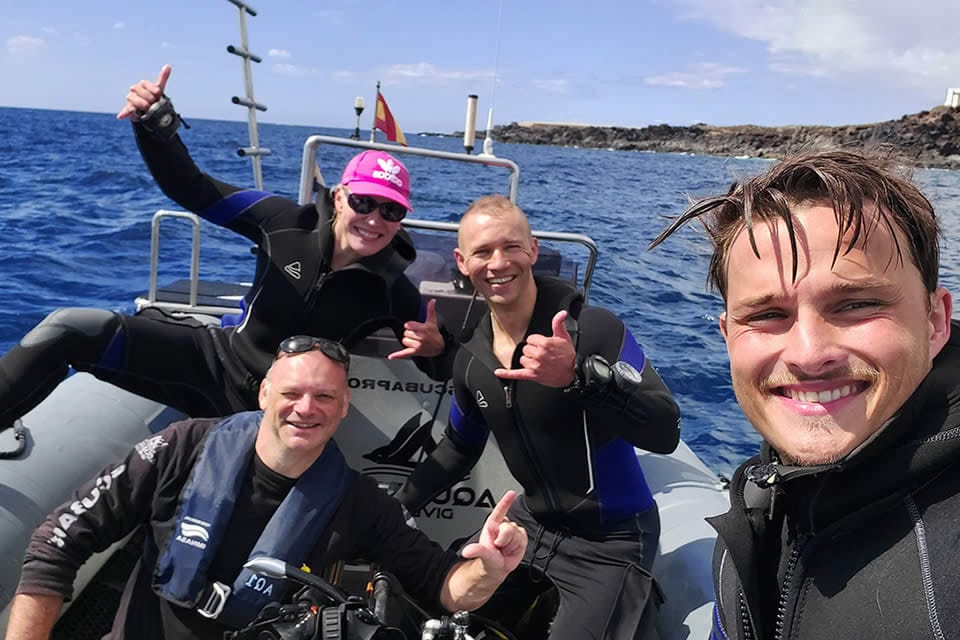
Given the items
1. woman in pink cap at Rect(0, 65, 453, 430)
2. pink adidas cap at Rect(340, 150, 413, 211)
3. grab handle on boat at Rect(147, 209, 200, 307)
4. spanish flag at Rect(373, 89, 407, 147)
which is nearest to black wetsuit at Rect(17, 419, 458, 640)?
woman in pink cap at Rect(0, 65, 453, 430)

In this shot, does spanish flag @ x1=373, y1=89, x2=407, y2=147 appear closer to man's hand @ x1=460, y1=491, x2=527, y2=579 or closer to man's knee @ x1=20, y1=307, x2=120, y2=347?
man's knee @ x1=20, y1=307, x2=120, y2=347

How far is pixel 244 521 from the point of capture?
1.95 metres

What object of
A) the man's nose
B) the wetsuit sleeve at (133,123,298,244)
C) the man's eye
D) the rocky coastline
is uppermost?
the man's eye

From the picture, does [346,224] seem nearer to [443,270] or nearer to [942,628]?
[443,270]

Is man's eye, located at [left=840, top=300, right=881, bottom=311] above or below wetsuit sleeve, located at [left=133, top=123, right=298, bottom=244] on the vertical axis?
above

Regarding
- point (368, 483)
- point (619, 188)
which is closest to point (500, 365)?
point (368, 483)

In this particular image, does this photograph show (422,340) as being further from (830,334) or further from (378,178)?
(830,334)

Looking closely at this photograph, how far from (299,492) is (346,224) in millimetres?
1143

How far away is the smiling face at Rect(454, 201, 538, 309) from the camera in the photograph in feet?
7.06

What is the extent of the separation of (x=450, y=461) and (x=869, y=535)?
1.62 m

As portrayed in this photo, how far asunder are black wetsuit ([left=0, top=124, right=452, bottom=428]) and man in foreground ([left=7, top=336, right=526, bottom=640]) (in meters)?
0.66

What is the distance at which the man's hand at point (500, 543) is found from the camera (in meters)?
1.72

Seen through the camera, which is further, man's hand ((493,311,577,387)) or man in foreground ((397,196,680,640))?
man in foreground ((397,196,680,640))

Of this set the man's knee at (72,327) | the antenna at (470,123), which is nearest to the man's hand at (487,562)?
the man's knee at (72,327)
